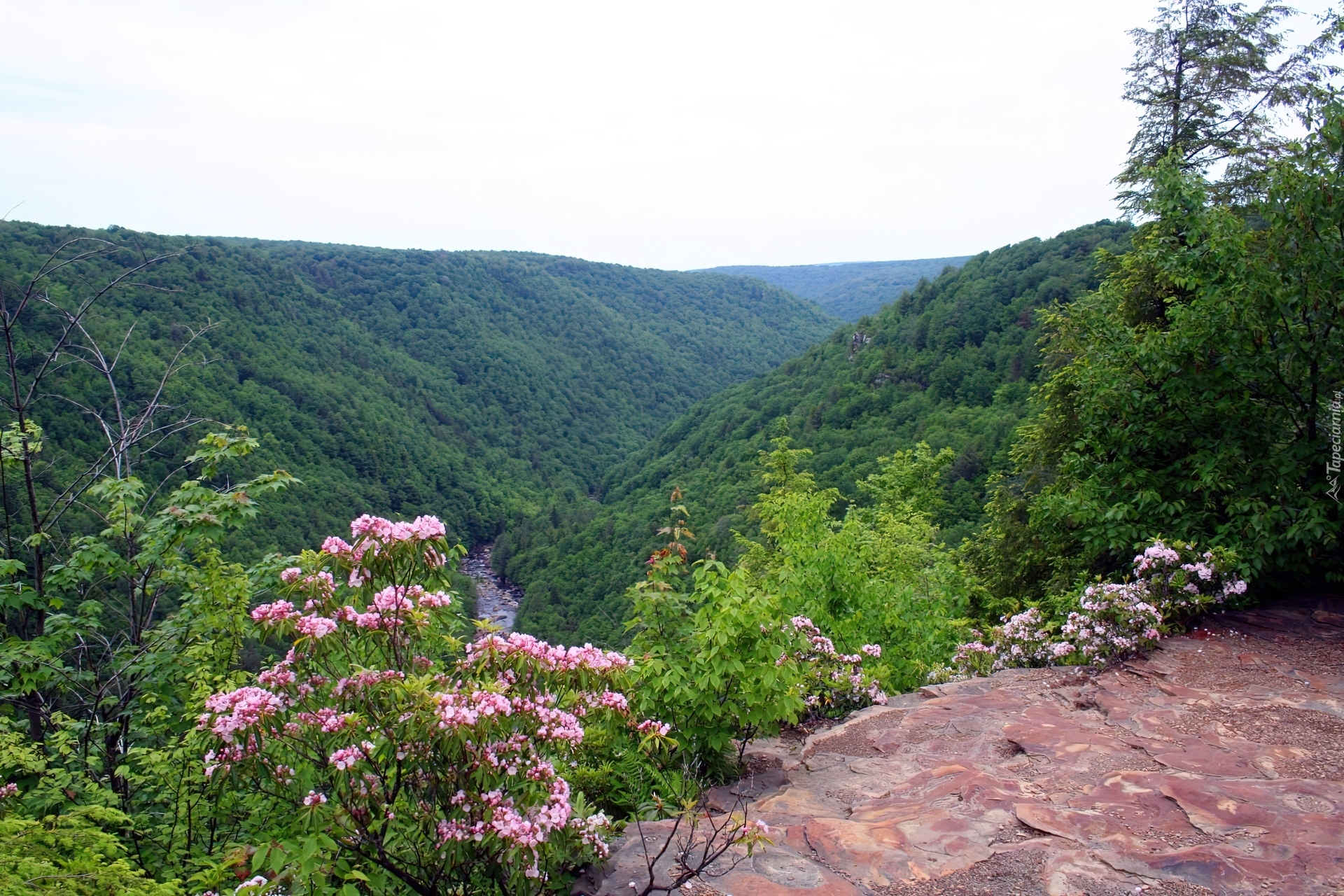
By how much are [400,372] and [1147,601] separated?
142 m

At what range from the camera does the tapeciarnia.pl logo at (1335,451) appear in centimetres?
635

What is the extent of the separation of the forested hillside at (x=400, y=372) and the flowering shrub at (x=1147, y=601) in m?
21.1

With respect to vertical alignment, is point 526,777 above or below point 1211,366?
below

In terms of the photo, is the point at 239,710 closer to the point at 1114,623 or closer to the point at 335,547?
the point at 335,547

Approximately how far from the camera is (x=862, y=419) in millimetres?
57625

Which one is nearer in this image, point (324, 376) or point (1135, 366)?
point (1135, 366)

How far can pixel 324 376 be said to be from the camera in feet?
368

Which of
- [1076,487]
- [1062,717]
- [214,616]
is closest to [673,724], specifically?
[1062,717]

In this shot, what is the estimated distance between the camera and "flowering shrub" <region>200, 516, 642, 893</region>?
10.4 feet

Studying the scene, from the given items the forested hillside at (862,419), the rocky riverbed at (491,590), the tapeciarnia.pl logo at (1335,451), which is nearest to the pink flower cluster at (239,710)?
the tapeciarnia.pl logo at (1335,451)

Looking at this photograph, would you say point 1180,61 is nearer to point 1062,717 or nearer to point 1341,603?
point 1341,603

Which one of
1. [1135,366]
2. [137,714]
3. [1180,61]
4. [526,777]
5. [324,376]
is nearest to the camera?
[526,777]

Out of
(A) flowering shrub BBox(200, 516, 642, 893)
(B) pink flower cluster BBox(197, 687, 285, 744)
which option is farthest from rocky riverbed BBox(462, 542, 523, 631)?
(B) pink flower cluster BBox(197, 687, 285, 744)

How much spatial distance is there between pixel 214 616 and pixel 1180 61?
18939 millimetres
